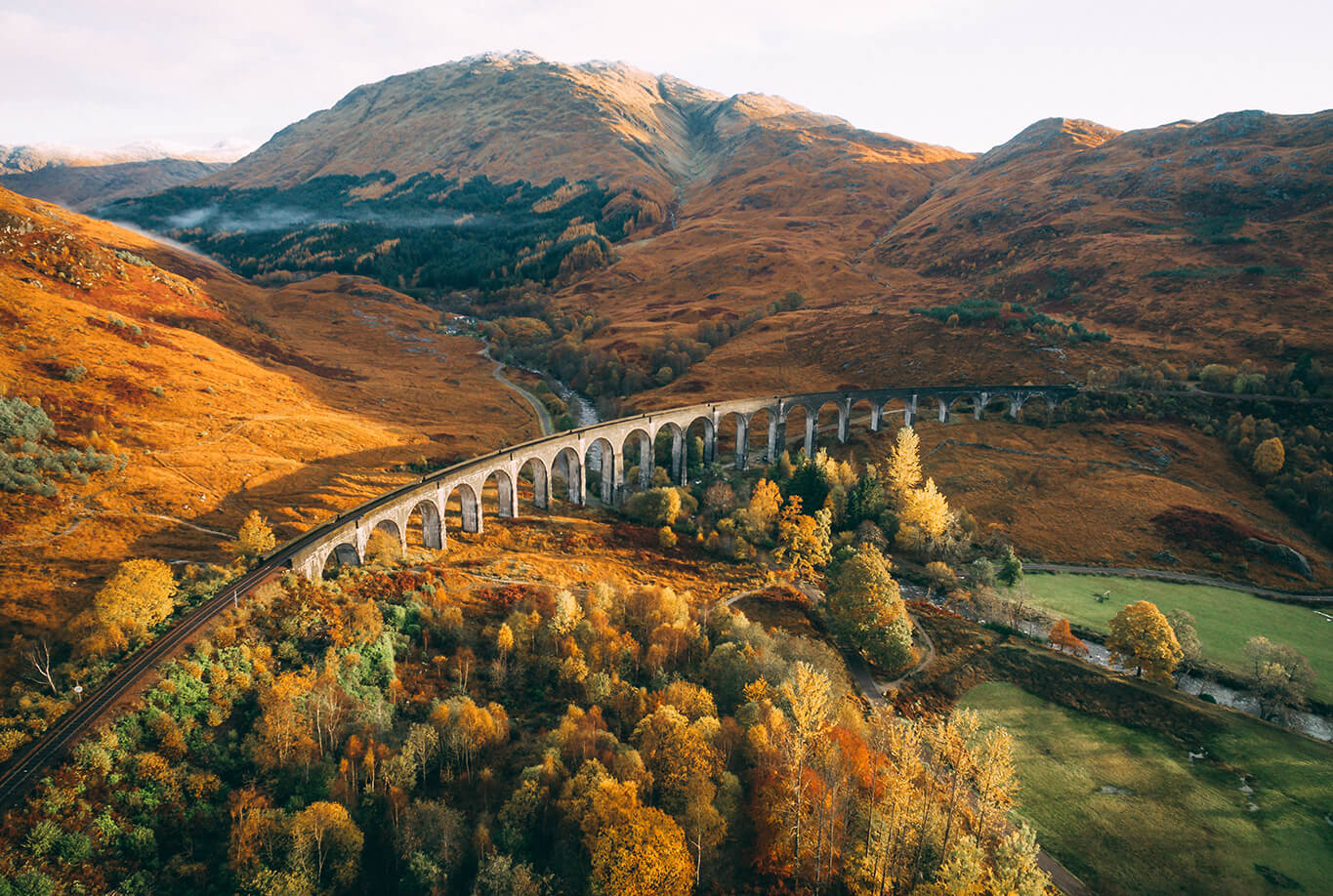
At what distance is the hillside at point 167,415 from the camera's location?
1817 inches

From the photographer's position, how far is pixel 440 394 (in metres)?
122

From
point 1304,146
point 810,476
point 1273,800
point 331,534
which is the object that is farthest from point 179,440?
point 1304,146

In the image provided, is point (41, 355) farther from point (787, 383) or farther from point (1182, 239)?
point (1182, 239)

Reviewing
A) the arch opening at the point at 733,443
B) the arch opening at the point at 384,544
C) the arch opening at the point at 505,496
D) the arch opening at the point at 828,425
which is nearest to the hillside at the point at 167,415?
the arch opening at the point at 384,544

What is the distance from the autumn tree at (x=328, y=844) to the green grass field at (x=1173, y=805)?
3268 centimetres

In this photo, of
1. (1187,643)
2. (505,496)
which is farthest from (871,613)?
(505,496)

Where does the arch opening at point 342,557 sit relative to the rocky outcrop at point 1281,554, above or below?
above

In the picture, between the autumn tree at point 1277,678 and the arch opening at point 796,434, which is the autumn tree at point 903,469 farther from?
the autumn tree at point 1277,678

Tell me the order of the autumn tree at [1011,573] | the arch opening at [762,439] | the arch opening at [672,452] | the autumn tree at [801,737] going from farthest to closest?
the arch opening at [762,439], the arch opening at [672,452], the autumn tree at [1011,573], the autumn tree at [801,737]

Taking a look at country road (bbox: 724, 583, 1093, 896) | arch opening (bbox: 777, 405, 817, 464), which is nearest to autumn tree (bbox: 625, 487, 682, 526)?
country road (bbox: 724, 583, 1093, 896)

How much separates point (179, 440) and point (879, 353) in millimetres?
122364

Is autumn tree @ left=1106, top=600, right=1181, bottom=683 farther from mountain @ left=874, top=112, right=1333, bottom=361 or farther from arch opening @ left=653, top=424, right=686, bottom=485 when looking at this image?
mountain @ left=874, top=112, right=1333, bottom=361

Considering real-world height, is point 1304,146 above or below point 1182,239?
above

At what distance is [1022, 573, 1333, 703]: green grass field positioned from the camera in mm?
47938
